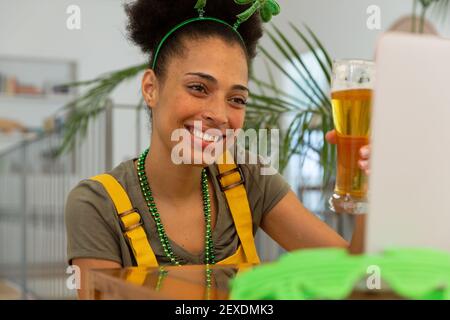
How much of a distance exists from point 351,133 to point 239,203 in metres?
0.48

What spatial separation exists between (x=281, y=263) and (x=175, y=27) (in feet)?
2.92

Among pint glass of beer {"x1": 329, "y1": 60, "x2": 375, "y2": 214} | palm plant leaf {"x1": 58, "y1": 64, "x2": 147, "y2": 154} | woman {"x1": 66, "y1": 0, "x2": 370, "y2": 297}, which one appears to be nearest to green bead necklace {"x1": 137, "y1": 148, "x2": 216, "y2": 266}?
woman {"x1": 66, "y1": 0, "x2": 370, "y2": 297}

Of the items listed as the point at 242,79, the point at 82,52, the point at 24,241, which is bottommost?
the point at 24,241

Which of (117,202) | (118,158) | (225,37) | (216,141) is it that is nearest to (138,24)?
(225,37)

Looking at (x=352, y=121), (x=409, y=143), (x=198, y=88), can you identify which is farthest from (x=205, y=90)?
(x=409, y=143)

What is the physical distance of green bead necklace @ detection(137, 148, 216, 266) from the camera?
45.6 inches

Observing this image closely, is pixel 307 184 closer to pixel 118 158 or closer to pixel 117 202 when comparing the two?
pixel 117 202

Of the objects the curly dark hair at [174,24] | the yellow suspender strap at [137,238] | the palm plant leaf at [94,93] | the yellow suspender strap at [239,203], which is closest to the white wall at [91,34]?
the palm plant leaf at [94,93]

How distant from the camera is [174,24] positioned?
50.5 inches

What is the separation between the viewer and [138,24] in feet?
4.42

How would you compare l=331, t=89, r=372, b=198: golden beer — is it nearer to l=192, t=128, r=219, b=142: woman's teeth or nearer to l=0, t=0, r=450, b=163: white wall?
l=192, t=128, r=219, b=142: woman's teeth

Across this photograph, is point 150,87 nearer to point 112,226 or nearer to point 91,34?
point 112,226

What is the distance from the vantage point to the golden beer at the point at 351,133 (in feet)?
2.57

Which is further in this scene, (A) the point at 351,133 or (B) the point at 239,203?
(B) the point at 239,203
